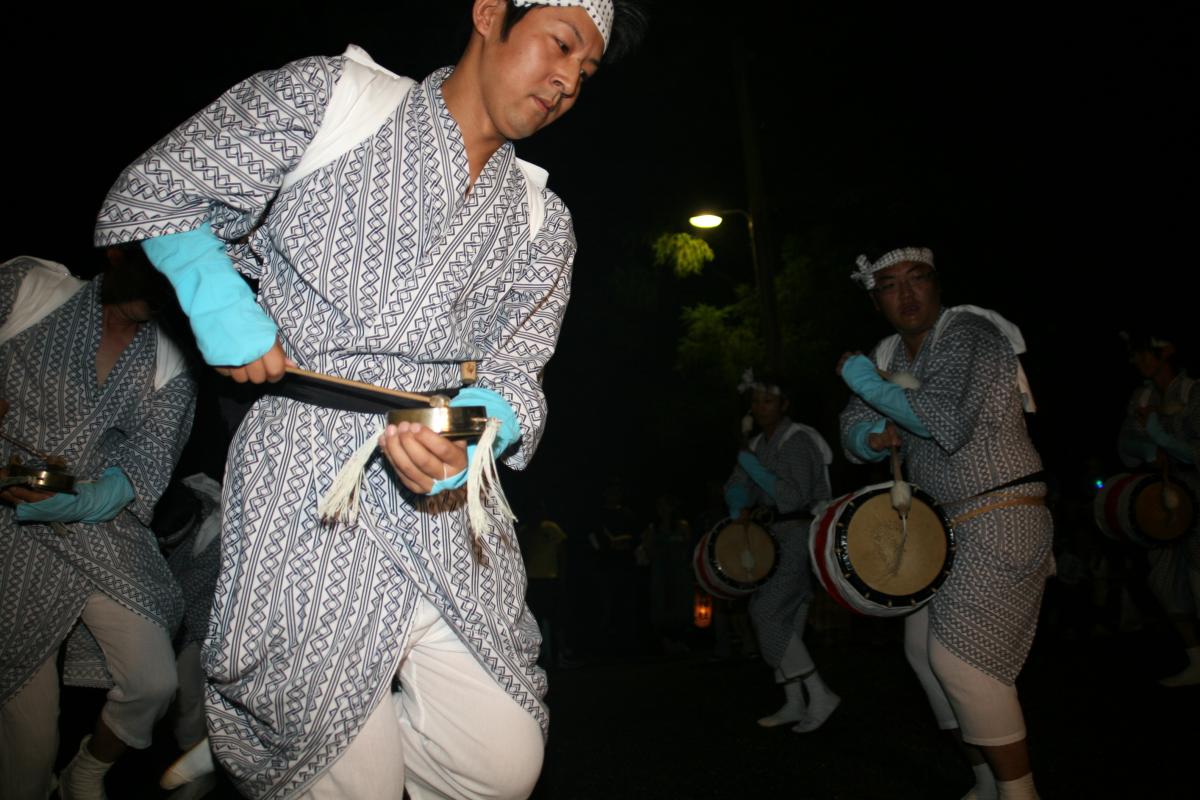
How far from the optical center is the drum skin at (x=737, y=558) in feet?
20.9

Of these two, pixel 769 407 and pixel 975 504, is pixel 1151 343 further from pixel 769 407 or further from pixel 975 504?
pixel 975 504

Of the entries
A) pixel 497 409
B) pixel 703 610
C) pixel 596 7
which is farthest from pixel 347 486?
pixel 703 610

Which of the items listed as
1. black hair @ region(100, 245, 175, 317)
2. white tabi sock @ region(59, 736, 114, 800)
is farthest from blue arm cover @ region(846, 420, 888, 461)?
white tabi sock @ region(59, 736, 114, 800)

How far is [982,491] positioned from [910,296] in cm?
91

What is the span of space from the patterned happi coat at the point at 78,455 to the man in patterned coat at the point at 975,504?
272 cm

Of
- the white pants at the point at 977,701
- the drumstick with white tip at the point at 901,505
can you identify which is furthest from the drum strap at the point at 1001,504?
the white pants at the point at 977,701

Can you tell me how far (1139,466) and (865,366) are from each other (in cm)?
436

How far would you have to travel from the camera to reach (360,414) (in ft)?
6.73

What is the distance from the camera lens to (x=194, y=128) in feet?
6.48

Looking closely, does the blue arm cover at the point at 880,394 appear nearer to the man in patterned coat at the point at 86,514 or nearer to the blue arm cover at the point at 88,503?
the man in patterned coat at the point at 86,514

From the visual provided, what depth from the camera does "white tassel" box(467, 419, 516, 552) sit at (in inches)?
73.8

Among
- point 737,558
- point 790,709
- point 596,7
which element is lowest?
point 790,709

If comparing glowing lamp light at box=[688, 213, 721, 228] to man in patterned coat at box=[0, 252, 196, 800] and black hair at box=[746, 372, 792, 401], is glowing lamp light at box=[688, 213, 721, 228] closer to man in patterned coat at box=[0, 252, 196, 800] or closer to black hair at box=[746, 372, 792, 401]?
black hair at box=[746, 372, 792, 401]

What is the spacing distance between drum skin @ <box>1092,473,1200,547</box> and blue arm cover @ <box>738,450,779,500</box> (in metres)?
2.54
